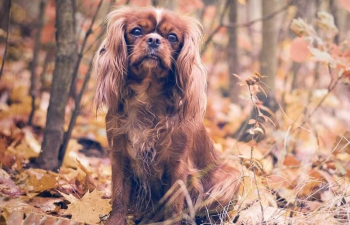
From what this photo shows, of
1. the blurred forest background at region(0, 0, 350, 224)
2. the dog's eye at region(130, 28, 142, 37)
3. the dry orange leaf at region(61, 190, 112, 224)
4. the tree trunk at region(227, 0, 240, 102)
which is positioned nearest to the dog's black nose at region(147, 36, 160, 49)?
the dog's eye at region(130, 28, 142, 37)

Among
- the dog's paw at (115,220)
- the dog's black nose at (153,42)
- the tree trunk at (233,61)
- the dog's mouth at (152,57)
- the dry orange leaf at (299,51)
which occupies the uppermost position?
the dog's black nose at (153,42)

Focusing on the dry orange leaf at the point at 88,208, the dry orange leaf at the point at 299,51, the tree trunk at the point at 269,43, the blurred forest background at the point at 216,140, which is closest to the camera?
the dry orange leaf at the point at 88,208

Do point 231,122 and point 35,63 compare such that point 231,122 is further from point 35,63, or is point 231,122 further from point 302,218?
point 302,218

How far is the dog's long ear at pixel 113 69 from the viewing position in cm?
260

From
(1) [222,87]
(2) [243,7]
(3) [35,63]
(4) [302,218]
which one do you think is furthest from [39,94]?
(2) [243,7]

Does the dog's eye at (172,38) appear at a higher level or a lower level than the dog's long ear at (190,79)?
higher

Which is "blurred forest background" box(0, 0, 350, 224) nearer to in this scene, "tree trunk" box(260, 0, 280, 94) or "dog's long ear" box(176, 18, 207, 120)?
"tree trunk" box(260, 0, 280, 94)

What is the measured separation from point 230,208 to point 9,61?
4291mm

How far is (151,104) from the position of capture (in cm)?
265

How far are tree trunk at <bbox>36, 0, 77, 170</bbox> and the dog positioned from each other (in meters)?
0.51

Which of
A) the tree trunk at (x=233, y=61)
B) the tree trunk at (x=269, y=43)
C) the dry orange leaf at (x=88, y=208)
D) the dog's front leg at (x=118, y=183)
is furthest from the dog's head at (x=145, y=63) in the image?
the tree trunk at (x=233, y=61)

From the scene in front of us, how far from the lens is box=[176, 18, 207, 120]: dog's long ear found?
8.60 feet

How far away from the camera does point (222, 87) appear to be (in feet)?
28.2

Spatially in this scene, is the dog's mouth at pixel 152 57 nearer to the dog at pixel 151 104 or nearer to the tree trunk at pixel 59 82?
the dog at pixel 151 104
